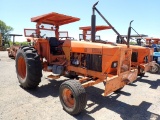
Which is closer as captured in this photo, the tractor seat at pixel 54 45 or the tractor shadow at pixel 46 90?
the tractor shadow at pixel 46 90

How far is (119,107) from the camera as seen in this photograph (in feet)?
14.7

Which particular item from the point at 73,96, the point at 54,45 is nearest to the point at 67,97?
the point at 73,96

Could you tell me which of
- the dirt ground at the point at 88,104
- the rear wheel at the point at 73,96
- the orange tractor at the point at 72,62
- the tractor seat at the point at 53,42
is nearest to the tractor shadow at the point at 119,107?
the dirt ground at the point at 88,104

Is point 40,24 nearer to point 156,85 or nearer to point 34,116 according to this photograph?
point 34,116

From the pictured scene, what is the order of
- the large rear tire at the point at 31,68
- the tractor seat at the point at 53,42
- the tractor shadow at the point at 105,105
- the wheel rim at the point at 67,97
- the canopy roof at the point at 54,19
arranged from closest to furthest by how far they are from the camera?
the tractor shadow at the point at 105,105
the wheel rim at the point at 67,97
the large rear tire at the point at 31,68
the canopy roof at the point at 54,19
the tractor seat at the point at 53,42

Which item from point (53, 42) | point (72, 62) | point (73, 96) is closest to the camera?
point (73, 96)

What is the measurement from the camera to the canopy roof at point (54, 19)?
5.50 m

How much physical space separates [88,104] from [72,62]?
1.36m

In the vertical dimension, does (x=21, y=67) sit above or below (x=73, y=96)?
above

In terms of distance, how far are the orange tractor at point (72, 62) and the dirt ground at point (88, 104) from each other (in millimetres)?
314

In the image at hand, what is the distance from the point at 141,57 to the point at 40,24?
14.3 feet

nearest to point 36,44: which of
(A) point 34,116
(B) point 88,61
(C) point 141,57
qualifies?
(B) point 88,61

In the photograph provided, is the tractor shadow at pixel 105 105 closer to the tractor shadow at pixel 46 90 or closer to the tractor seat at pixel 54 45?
the tractor shadow at pixel 46 90

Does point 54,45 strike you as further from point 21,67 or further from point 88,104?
point 88,104
